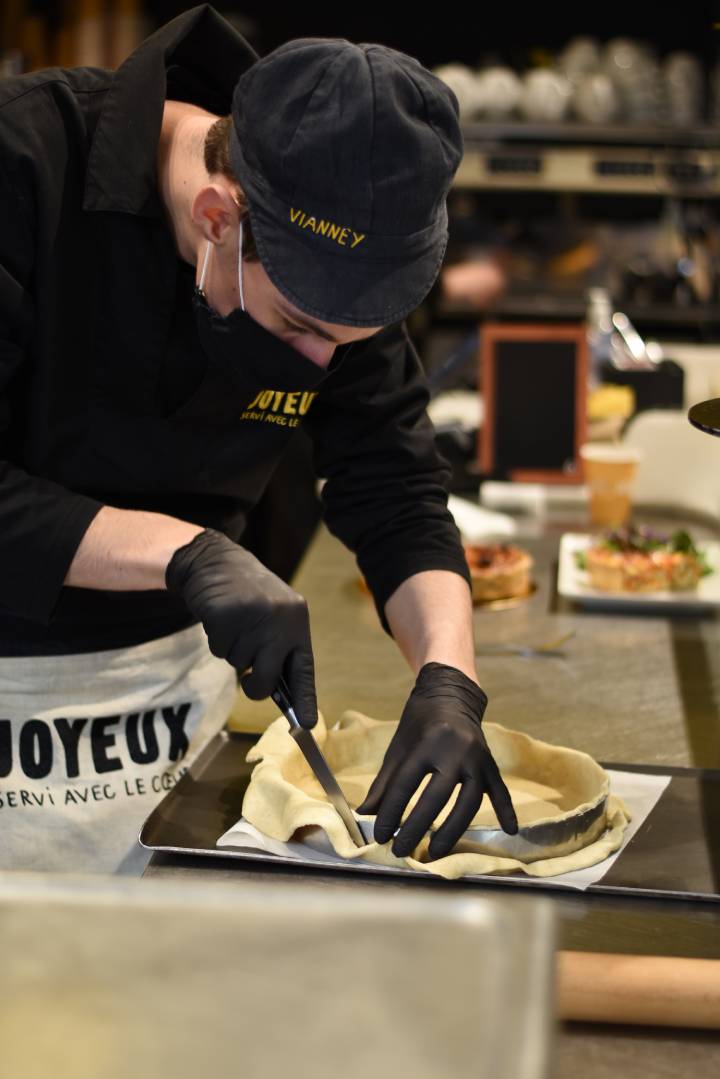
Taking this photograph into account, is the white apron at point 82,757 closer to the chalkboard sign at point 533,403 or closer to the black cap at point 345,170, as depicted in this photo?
the black cap at point 345,170

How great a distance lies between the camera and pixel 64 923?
0.68m

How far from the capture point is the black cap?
127 cm

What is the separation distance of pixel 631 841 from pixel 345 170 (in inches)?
28.9

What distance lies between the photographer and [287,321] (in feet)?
4.74

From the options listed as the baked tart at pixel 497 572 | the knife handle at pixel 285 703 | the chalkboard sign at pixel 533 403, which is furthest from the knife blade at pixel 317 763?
the chalkboard sign at pixel 533 403

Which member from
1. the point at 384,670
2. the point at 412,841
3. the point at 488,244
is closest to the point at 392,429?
the point at 384,670

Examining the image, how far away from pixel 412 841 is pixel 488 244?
433 centimetres

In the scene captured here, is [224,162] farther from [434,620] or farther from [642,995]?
[642,995]

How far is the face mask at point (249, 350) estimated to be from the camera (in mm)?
1463

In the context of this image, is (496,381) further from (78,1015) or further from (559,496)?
(78,1015)

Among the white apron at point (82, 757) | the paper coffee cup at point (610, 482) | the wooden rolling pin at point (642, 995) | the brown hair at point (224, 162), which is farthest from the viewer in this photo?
the paper coffee cup at point (610, 482)

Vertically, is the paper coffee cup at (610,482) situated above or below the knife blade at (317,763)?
below

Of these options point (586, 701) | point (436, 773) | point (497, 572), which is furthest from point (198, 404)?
point (497, 572)

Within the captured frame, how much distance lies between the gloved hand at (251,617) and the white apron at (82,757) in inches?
13.1
